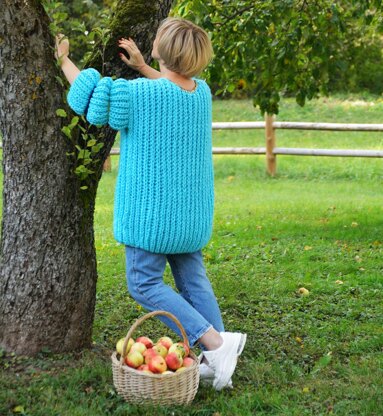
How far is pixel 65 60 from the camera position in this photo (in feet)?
12.1

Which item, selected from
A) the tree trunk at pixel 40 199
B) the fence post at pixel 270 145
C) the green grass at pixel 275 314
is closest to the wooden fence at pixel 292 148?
the fence post at pixel 270 145

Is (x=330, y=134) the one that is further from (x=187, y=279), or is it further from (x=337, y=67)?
(x=187, y=279)

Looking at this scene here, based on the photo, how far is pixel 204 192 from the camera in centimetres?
377

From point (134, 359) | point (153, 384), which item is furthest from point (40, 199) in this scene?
point (153, 384)

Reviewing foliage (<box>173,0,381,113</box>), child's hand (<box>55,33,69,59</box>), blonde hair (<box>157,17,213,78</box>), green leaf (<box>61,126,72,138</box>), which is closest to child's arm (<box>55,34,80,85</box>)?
child's hand (<box>55,33,69,59</box>)

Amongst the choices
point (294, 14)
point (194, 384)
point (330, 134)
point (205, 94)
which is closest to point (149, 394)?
point (194, 384)

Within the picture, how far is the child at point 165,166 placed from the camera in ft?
11.6

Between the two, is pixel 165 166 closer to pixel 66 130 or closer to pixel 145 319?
pixel 66 130

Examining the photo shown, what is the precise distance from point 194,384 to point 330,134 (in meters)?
13.7

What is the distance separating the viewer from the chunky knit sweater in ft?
11.4

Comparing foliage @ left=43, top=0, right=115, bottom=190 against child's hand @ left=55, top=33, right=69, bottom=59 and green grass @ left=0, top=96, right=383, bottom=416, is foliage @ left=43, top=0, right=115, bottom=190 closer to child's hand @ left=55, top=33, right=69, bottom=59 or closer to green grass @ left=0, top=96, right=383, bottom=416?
child's hand @ left=55, top=33, right=69, bottom=59

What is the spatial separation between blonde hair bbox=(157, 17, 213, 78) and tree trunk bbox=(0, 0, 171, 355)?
38 cm

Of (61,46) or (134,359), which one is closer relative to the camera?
(134,359)

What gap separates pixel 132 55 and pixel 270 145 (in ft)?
27.6
